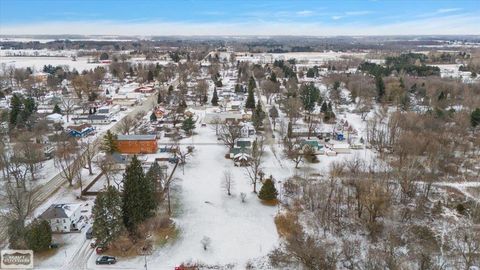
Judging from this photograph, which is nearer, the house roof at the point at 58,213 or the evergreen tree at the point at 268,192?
the house roof at the point at 58,213

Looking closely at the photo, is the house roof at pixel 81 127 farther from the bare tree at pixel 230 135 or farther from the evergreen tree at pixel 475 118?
the evergreen tree at pixel 475 118

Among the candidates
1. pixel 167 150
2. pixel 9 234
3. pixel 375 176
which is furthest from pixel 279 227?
pixel 167 150

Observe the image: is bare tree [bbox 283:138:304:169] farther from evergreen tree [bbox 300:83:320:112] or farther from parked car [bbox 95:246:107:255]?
parked car [bbox 95:246:107:255]

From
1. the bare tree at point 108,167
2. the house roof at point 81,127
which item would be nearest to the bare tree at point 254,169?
the bare tree at point 108,167

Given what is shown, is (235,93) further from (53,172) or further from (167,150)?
(53,172)

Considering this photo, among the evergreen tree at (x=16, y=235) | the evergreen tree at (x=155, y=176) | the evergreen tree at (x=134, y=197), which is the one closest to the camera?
the evergreen tree at (x=16, y=235)

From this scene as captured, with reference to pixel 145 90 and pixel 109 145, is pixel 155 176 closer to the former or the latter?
pixel 109 145
